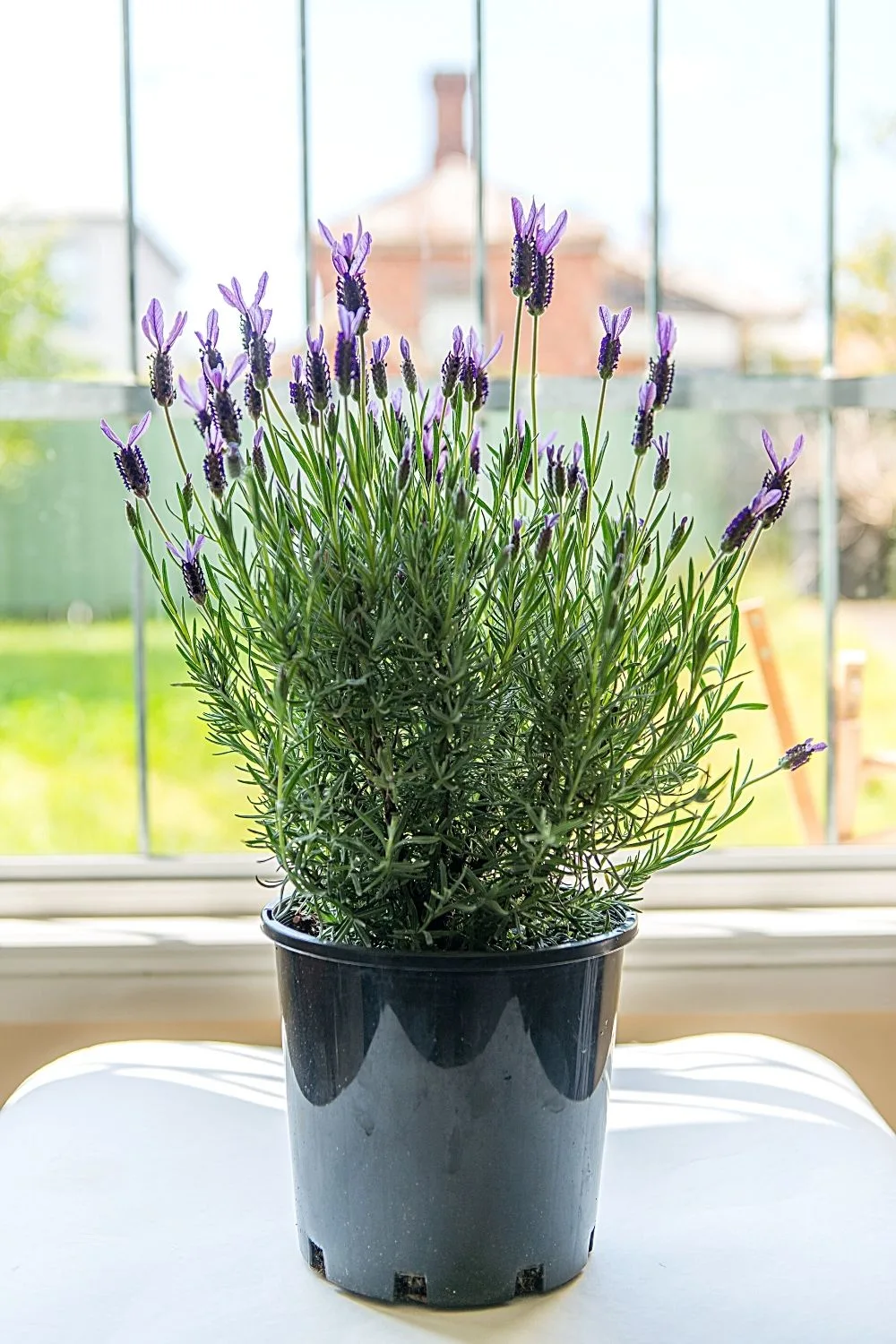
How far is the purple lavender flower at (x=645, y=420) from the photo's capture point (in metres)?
0.60

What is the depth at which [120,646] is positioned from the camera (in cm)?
152

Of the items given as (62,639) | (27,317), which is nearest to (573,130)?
(27,317)

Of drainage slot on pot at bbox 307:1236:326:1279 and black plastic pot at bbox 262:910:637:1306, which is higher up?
black plastic pot at bbox 262:910:637:1306

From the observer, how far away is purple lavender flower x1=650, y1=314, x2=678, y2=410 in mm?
597

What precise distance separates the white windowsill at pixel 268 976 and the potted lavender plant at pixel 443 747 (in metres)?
0.60

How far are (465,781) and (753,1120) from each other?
43 cm

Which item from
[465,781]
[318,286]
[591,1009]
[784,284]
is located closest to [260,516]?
[465,781]

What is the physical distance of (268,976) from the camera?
126 centimetres

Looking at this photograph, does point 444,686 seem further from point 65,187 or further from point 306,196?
point 65,187

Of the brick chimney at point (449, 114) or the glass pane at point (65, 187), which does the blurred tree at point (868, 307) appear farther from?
the glass pane at point (65, 187)

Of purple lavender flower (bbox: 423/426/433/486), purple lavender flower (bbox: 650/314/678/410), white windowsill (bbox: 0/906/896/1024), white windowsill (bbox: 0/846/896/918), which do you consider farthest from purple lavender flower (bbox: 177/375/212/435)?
white windowsill (bbox: 0/846/896/918)

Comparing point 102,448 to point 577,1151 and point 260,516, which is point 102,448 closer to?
point 260,516

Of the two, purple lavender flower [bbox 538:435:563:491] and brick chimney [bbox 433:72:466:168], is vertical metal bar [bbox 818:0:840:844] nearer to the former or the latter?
brick chimney [bbox 433:72:466:168]

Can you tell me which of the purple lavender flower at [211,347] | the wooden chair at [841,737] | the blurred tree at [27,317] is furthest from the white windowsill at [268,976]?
the purple lavender flower at [211,347]
